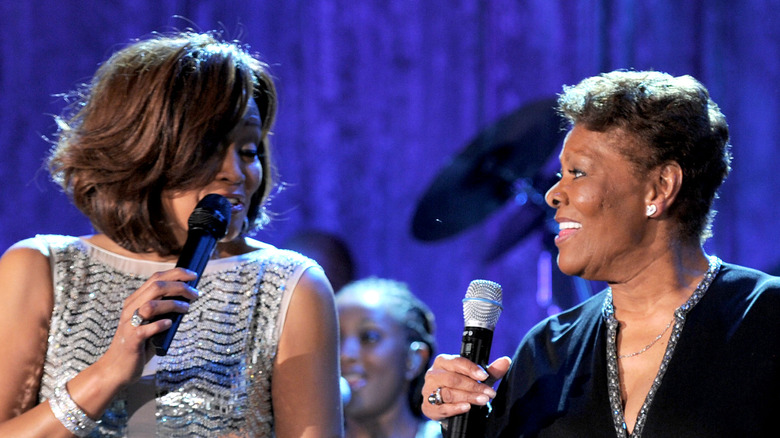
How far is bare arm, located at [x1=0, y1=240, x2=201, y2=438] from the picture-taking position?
58.8 inches

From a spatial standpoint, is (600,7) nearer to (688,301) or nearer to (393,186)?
(393,186)

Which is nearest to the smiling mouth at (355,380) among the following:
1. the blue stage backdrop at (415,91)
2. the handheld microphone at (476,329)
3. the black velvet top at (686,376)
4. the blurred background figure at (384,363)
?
the blurred background figure at (384,363)

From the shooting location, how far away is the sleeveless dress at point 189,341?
1813mm

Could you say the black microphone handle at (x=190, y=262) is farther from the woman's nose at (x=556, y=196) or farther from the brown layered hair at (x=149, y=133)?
the woman's nose at (x=556, y=196)

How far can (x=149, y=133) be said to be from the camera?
1.83m

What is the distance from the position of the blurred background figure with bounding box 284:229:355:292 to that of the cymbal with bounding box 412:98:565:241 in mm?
579

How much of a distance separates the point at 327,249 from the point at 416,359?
39.2 inches

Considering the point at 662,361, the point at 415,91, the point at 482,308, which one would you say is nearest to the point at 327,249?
the point at 415,91

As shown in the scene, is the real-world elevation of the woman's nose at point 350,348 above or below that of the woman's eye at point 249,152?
below

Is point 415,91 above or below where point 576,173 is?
above

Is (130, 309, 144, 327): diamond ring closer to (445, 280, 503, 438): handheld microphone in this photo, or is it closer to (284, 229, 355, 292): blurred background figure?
(445, 280, 503, 438): handheld microphone

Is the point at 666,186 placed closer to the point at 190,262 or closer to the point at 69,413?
the point at 190,262

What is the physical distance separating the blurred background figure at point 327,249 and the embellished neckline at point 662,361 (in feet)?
7.88

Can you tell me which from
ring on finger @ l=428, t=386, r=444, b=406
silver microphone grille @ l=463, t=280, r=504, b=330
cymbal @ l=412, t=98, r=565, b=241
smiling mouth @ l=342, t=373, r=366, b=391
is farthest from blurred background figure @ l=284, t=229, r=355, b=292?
silver microphone grille @ l=463, t=280, r=504, b=330
